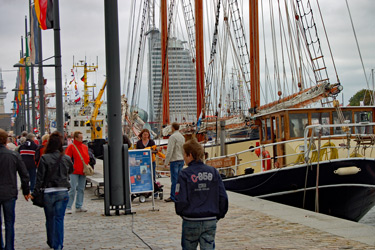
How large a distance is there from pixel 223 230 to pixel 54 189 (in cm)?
307

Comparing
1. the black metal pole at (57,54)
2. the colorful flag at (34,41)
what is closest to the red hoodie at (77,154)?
the black metal pole at (57,54)

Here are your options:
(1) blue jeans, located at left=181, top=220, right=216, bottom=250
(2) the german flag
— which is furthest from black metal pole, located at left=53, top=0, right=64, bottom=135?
(1) blue jeans, located at left=181, top=220, right=216, bottom=250

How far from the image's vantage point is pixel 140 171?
12922 millimetres

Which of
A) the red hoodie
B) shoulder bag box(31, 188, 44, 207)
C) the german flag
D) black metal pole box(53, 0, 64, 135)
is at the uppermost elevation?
the german flag

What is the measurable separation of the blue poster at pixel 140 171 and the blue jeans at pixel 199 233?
691 cm

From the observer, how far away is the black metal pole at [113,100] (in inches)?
461

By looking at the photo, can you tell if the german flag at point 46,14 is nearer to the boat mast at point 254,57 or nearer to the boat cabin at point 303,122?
the boat cabin at point 303,122

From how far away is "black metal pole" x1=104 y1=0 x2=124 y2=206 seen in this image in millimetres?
11720

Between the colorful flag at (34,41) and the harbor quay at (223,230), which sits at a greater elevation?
the colorful flag at (34,41)

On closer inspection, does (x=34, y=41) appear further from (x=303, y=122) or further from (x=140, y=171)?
(x=140, y=171)

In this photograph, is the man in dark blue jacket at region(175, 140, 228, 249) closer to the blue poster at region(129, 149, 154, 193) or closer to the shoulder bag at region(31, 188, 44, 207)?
the shoulder bag at region(31, 188, 44, 207)

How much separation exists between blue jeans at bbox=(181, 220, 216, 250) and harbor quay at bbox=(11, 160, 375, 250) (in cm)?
236

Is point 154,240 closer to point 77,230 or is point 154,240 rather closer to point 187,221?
point 77,230

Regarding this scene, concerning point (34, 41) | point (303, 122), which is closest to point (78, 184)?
point (303, 122)
